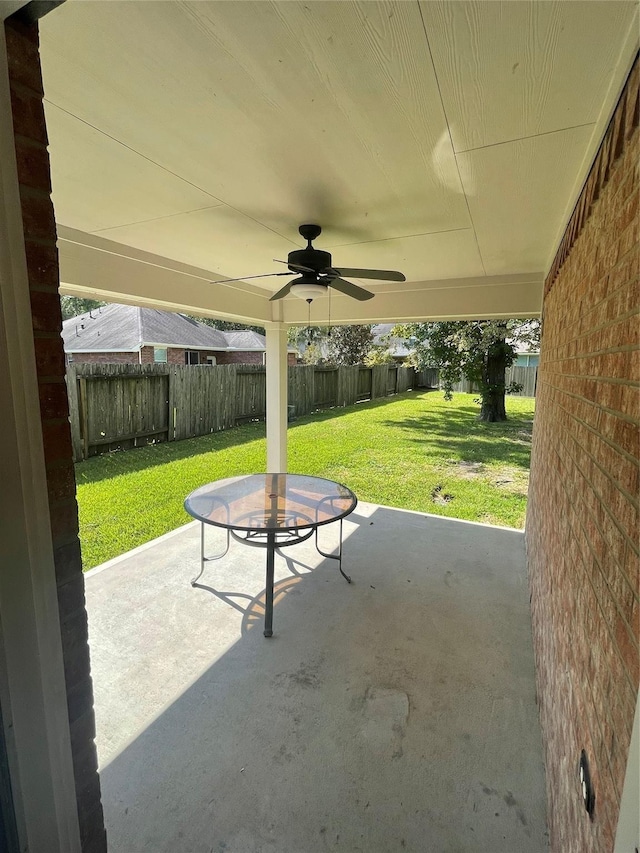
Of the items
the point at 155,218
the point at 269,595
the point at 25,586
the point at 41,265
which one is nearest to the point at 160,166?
the point at 155,218

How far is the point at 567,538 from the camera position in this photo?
1.67 meters

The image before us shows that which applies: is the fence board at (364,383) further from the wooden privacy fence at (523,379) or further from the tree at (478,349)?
the wooden privacy fence at (523,379)

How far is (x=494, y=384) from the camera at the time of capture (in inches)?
404

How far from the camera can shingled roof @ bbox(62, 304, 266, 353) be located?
11.4 metres

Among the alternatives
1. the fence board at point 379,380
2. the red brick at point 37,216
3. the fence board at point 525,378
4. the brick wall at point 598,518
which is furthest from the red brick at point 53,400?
A: the fence board at point 525,378

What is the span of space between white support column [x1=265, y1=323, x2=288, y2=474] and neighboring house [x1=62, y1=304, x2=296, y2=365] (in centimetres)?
679

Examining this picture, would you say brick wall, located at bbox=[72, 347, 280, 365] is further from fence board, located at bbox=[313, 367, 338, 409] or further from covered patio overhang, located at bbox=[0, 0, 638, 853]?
covered patio overhang, located at bbox=[0, 0, 638, 853]

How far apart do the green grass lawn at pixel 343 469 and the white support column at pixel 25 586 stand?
282 centimetres

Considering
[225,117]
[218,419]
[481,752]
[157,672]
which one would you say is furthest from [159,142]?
[218,419]

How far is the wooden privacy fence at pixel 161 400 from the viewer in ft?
21.5

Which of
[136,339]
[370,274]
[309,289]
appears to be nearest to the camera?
[370,274]

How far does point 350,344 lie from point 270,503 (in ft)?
49.4

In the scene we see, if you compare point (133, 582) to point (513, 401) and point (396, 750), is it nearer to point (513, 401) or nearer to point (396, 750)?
point (396, 750)

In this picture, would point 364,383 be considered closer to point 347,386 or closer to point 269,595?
point 347,386
